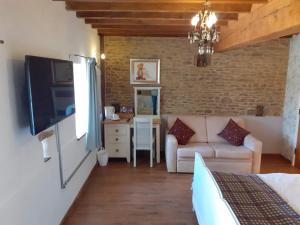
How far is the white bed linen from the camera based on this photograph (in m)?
2.31

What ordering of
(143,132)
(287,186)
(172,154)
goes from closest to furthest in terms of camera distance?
(287,186)
(172,154)
(143,132)

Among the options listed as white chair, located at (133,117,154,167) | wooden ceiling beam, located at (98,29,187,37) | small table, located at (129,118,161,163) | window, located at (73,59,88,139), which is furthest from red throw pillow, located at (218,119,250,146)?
window, located at (73,59,88,139)

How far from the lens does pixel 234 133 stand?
15.3ft

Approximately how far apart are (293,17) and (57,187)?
2776 millimetres

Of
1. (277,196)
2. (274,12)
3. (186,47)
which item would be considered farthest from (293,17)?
(186,47)

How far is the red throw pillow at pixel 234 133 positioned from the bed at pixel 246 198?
1.72m

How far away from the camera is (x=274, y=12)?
2.32 metres

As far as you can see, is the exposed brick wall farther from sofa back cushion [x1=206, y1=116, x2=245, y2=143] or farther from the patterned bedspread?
the patterned bedspread

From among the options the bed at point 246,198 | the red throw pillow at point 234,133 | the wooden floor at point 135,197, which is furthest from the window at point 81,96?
the red throw pillow at point 234,133

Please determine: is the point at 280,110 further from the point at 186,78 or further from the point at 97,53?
the point at 97,53

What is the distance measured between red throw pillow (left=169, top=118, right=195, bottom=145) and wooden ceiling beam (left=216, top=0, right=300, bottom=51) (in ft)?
5.72

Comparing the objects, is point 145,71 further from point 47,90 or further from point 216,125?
point 47,90

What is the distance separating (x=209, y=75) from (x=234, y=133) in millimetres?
1365

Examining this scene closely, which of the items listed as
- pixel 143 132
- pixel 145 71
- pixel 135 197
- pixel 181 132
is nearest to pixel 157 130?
pixel 143 132
